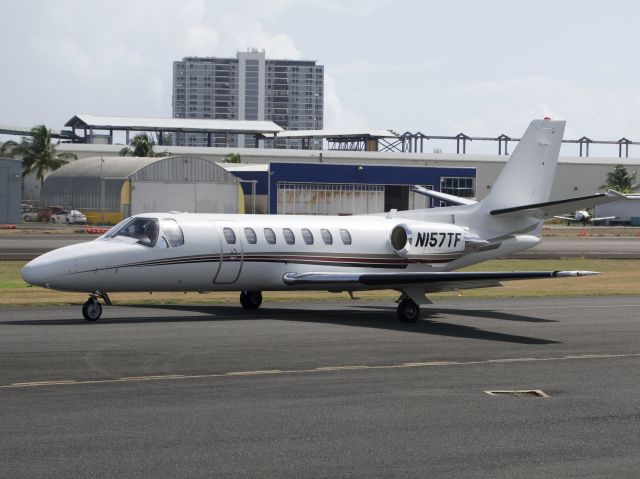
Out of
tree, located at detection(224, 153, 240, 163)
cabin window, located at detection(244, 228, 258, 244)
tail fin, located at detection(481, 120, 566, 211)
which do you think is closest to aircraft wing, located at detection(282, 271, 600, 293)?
cabin window, located at detection(244, 228, 258, 244)

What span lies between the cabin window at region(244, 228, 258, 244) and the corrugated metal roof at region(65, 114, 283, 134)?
12575 centimetres

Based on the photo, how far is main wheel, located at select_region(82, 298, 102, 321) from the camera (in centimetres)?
2325

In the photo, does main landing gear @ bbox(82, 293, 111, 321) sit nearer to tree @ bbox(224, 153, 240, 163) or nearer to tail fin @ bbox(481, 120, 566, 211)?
tail fin @ bbox(481, 120, 566, 211)

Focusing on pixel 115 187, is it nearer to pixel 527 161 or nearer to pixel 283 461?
pixel 527 161

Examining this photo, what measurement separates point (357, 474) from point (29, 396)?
5.66 metres

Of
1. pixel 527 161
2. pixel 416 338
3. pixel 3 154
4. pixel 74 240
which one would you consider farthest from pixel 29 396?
pixel 3 154

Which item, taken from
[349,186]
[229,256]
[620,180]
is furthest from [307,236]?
[620,180]

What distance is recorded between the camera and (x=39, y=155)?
117 meters

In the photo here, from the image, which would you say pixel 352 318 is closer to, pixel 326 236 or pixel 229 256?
pixel 326 236

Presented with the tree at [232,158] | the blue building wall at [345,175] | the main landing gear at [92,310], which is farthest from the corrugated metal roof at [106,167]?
the main landing gear at [92,310]

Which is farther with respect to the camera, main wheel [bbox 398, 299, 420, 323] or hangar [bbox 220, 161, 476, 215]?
hangar [bbox 220, 161, 476, 215]

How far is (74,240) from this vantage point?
198 ft

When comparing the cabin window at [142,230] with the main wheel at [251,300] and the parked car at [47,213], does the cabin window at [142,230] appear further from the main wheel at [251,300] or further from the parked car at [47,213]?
the parked car at [47,213]

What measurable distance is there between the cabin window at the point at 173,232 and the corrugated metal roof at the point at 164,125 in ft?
415
